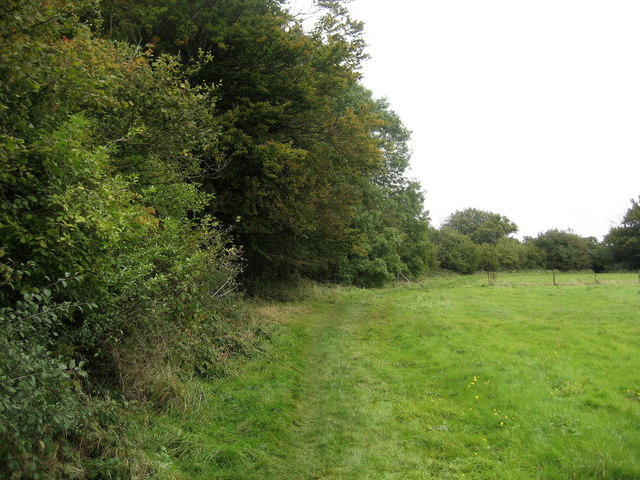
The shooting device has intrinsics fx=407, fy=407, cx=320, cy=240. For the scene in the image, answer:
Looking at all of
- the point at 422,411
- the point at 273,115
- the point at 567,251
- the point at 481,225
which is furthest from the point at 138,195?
the point at 481,225

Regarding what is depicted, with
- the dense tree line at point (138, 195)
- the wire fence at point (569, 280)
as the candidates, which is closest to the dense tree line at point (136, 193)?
the dense tree line at point (138, 195)

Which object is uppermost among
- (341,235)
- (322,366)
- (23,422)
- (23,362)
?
(341,235)

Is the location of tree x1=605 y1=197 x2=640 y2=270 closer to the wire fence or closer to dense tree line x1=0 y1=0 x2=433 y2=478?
the wire fence

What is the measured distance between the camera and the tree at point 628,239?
6028 cm

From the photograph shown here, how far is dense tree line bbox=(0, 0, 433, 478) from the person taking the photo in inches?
162

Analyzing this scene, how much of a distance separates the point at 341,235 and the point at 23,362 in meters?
15.6

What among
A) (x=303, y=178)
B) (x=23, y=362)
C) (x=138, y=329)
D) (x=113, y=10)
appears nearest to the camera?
(x=23, y=362)

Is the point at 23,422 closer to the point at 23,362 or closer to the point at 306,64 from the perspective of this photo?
the point at 23,362

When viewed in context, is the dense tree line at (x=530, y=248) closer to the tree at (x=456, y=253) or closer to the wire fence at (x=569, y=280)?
the tree at (x=456, y=253)

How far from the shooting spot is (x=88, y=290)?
206 inches

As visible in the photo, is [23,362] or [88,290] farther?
[88,290]

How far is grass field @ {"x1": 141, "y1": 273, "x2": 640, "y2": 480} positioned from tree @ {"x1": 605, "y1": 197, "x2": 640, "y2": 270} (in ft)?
195

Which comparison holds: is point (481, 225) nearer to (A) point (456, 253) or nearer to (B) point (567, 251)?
(B) point (567, 251)

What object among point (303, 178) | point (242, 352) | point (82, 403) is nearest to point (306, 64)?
point (303, 178)
